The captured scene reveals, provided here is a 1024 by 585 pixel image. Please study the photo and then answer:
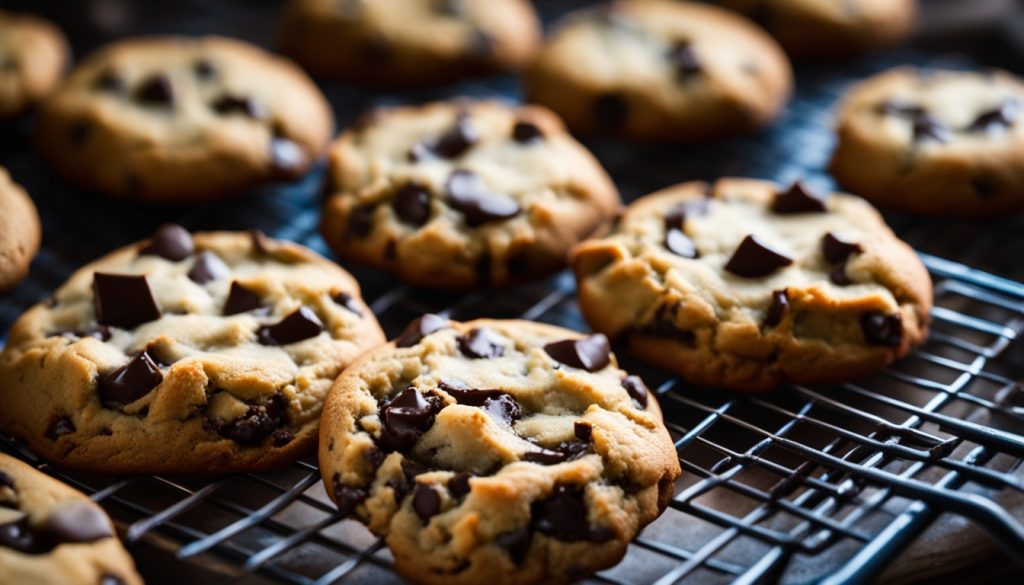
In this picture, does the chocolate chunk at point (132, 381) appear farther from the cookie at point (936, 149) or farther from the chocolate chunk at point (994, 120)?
the chocolate chunk at point (994, 120)

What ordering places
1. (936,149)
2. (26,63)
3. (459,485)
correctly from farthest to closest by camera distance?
1. (26,63)
2. (936,149)
3. (459,485)

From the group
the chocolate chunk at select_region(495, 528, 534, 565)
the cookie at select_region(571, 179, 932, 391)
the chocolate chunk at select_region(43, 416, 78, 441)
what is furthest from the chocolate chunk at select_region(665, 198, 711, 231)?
the chocolate chunk at select_region(43, 416, 78, 441)

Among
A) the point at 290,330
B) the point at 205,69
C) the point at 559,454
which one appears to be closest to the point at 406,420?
the point at 559,454

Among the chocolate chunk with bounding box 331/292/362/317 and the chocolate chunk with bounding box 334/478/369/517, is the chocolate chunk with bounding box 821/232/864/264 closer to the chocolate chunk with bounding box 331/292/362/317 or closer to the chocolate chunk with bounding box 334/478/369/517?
the chocolate chunk with bounding box 331/292/362/317

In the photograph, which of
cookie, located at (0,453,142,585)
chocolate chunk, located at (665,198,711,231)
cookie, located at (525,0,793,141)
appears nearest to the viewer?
cookie, located at (0,453,142,585)

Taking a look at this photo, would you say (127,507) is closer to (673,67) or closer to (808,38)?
(673,67)

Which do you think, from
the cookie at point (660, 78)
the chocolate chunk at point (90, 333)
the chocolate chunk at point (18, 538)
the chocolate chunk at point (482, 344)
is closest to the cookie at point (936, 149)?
the cookie at point (660, 78)

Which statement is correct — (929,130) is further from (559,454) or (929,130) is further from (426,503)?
(426,503)
